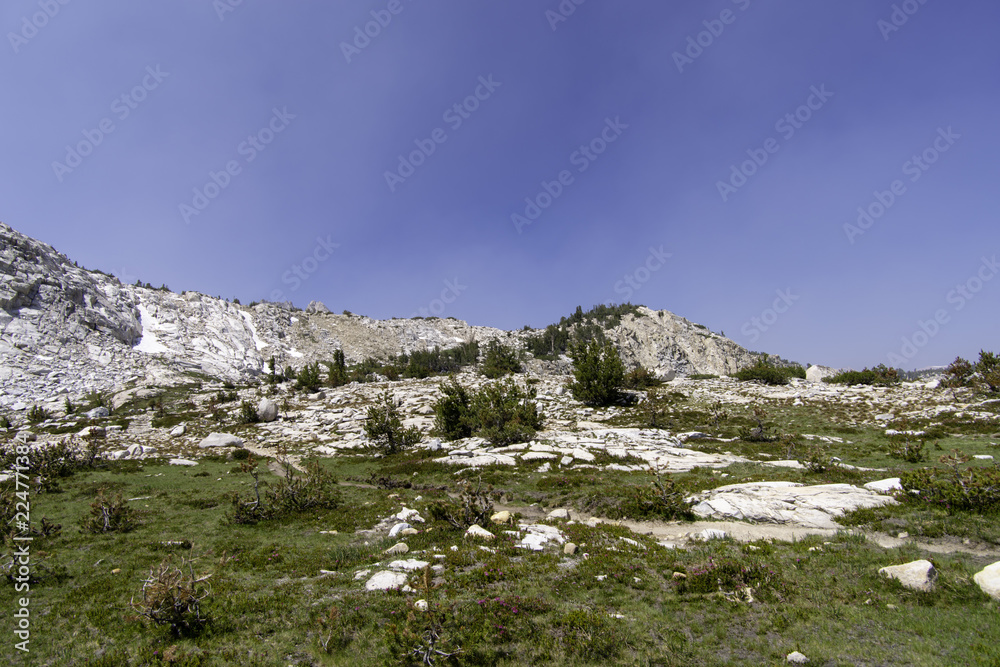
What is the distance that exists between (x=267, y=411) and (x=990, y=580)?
45.9 metres

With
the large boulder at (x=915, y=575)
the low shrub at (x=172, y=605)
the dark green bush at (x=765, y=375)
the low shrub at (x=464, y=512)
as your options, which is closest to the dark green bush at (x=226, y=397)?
the low shrub at (x=464, y=512)

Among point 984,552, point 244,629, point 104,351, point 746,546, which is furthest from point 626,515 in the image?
point 104,351

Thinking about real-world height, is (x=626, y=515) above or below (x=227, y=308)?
below

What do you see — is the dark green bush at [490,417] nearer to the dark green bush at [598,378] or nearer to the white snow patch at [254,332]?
the dark green bush at [598,378]

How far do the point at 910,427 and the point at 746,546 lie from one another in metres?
24.9

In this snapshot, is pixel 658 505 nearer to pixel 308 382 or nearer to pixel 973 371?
pixel 973 371

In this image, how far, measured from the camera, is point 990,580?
7488 millimetres

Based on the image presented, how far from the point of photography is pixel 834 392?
37.5m

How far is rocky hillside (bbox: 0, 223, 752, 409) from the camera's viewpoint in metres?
55.5

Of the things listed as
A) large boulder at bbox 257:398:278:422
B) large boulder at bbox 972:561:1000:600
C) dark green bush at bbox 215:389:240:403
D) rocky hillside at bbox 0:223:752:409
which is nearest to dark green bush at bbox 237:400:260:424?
large boulder at bbox 257:398:278:422

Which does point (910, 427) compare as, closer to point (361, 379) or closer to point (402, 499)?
point (402, 499)

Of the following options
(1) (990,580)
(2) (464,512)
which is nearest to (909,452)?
(1) (990,580)

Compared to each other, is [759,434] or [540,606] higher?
[759,434]

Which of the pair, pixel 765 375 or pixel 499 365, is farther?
pixel 499 365
